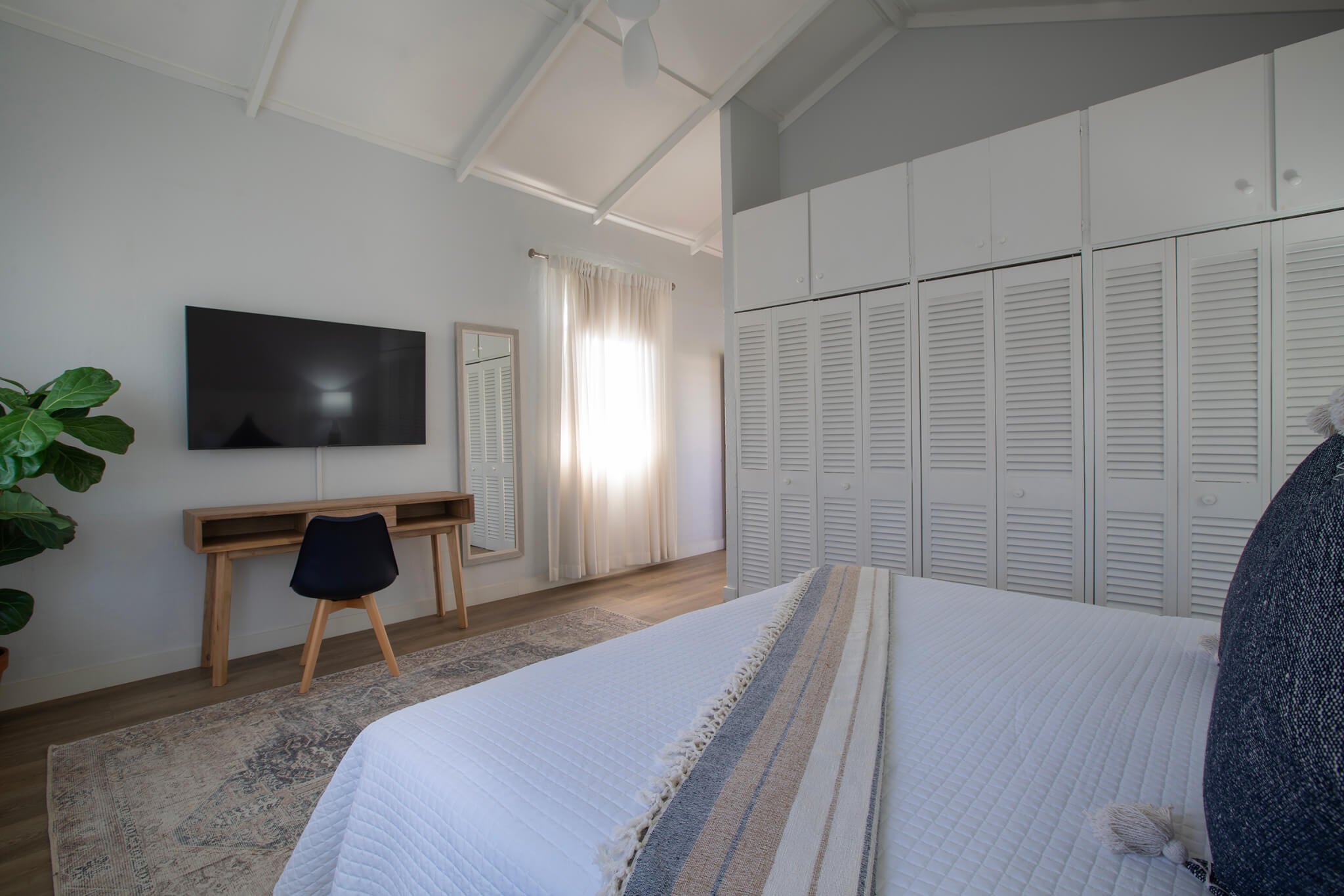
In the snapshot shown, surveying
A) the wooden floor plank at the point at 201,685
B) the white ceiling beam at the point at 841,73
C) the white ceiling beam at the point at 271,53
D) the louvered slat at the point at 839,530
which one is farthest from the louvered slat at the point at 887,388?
the white ceiling beam at the point at 271,53

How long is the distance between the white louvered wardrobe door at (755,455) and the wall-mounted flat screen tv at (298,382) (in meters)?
2.00

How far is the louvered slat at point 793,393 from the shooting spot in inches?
128

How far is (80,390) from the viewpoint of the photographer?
2.26 m

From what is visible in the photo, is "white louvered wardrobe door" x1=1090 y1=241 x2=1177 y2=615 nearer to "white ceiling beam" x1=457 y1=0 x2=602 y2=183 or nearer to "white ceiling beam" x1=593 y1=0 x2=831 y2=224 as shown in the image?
"white ceiling beam" x1=593 y1=0 x2=831 y2=224

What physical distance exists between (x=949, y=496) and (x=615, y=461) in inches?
105

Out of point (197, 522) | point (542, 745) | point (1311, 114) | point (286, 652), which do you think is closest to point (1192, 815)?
point (542, 745)

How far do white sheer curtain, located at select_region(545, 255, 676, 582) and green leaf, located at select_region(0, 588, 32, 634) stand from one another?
2598 millimetres

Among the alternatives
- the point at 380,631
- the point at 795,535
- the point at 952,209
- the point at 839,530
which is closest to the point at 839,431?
the point at 839,530

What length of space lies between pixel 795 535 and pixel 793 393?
81 cm

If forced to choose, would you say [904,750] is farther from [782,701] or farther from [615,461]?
[615,461]

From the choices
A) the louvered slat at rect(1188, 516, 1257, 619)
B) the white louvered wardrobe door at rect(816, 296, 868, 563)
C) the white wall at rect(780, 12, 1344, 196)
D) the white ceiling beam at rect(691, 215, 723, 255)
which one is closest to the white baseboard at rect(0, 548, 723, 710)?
the white louvered wardrobe door at rect(816, 296, 868, 563)

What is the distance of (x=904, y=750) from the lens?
2.83 feet

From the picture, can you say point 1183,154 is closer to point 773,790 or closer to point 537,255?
point 773,790

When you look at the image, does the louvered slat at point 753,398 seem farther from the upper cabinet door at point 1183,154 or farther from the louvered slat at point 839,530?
the upper cabinet door at point 1183,154
